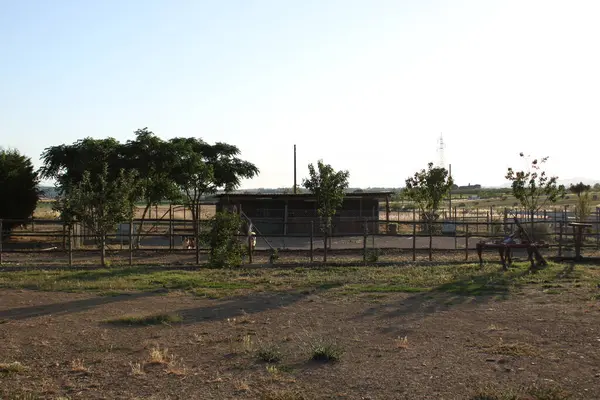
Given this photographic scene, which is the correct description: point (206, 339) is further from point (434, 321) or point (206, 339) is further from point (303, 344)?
point (434, 321)

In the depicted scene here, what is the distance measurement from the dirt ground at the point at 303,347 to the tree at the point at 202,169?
34.0 ft

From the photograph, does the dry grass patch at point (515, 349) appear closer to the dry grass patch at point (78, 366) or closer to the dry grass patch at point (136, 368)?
the dry grass patch at point (136, 368)

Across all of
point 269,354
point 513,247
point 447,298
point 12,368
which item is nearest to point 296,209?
point 513,247

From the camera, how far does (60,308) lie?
12.2 meters

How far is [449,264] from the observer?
20250mm

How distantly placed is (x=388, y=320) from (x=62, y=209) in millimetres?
13916

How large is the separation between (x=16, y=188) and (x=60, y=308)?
2303cm

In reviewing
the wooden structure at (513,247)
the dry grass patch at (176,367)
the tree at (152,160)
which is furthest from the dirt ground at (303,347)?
the tree at (152,160)

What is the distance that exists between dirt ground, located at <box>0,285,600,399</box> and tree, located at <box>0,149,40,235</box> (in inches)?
826

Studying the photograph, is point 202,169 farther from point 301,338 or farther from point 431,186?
point 301,338

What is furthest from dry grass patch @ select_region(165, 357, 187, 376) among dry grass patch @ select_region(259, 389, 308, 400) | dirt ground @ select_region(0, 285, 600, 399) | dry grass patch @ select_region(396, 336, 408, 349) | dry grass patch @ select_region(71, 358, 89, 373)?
dry grass patch @ select_region(396, 336, 408, 349)

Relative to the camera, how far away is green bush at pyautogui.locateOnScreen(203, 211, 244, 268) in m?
19.2

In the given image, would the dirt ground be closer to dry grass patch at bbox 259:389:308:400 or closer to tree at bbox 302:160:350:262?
dry grass patch at bbox 259:389:308:400

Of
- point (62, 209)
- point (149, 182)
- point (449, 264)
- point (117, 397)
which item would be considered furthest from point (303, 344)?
point (149, 182)
